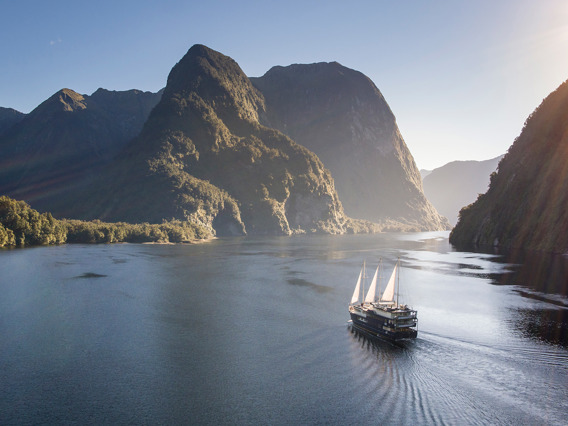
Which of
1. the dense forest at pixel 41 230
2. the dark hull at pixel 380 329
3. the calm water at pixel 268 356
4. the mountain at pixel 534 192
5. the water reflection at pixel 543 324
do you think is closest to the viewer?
the calm water at pixel 268 356

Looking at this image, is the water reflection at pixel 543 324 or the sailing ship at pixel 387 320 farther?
the water reflection at pixel 543 324

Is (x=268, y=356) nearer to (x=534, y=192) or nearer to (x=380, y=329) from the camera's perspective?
(x=380, y=329)

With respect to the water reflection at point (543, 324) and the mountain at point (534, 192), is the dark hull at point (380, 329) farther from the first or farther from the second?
the mountain at point (534, 192)

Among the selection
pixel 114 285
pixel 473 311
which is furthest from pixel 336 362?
pixel 114 285

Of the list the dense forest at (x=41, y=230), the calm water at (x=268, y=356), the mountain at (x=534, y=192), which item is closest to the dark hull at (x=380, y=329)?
the calm water at (x=268, y=356)

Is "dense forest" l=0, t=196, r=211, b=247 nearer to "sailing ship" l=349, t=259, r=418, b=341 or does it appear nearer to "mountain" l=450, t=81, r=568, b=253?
"sailing ship" l=349, t=259, r=418, b=341

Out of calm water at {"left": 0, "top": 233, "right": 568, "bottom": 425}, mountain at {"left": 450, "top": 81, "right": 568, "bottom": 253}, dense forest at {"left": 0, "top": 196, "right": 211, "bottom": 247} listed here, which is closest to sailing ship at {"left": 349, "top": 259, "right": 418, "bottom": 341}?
calm water at {"left": 0, "top": 233, "right": 568, "bottom": 425}
